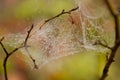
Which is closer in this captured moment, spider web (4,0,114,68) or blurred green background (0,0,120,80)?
spider web (4,0,114,68)

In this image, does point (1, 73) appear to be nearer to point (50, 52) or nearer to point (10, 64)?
point (10, 64)

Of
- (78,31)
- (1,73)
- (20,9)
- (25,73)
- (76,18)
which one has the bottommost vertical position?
(25,73)

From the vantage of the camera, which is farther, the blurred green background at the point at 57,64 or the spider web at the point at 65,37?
the blurred green background at the point at 57,64

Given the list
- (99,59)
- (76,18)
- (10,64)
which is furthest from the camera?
(10,64)

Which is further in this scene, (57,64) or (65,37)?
(57,64)

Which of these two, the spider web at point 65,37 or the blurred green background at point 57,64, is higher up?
the spider web at point 65,37

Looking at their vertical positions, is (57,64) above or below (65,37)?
below

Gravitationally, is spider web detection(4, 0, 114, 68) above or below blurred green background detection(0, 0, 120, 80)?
above

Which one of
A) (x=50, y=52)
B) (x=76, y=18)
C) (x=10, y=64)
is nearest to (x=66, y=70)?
(x=10, y=64)
